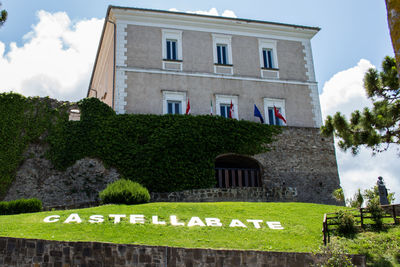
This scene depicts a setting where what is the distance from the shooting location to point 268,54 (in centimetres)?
3092

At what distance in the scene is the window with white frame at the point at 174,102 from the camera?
1088 inches

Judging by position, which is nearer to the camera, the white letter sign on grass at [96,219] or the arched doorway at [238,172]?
the white letter sign on grass at [96,219]

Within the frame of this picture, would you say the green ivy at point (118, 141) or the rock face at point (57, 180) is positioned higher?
the green ivy at point (118, 141)

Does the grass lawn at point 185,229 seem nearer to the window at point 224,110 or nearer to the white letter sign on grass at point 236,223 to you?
the white letter sign on grass at point 236,223

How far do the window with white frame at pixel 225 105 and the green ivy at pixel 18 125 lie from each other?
29.8 ft

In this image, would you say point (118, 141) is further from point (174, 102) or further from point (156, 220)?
point (156, 220)

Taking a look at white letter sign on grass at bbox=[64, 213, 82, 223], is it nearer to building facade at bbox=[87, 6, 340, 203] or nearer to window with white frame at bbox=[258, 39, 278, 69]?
building facade at bbox=[87, 6, 340, 203]

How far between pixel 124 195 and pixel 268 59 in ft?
49.8

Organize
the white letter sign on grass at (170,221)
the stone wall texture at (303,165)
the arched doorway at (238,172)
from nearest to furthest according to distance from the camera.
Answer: the white letter sign on grass at (170,221) < the arched doorway at (238,172) < the stone wall texture at (303,165)

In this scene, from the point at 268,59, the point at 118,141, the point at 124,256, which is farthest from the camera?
the point at 268,59

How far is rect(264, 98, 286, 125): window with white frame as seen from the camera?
95.1 feet

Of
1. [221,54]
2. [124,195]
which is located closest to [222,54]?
[221,54]

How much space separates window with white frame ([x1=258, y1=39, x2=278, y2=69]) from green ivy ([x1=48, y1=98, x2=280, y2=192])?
22.7ft

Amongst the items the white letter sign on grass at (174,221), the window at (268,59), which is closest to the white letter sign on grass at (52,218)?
the white letter sign on grass at (174,221)
